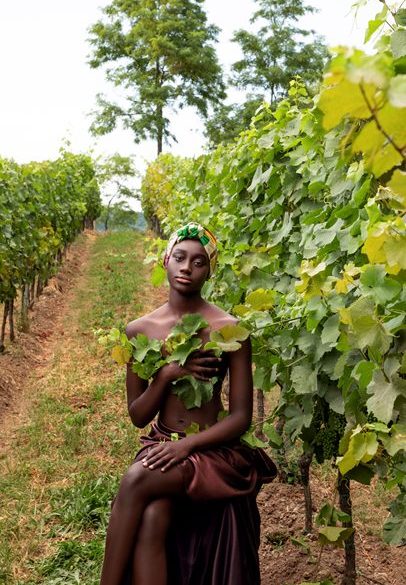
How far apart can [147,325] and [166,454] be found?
21.4 inches

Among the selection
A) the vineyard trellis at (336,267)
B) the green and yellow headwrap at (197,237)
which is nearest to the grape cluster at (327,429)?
the vineyard trellis at (336,267)

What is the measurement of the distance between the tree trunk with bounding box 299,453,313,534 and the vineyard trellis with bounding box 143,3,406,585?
0.01m

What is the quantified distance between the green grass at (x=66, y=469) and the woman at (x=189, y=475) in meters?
1.28

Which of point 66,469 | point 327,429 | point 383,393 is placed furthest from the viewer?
point 66,469

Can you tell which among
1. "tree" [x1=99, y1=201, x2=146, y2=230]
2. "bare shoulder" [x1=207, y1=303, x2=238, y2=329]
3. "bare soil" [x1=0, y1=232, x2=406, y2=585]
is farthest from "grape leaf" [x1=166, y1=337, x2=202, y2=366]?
"tree" [x1=99, y1=201, x2=146, y2=230]

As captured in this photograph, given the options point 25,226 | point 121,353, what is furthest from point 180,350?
point 25,226

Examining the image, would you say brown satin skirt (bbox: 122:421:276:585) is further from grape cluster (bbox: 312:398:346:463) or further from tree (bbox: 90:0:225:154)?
tree (bbox: 90:0:225:154)

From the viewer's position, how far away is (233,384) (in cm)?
254

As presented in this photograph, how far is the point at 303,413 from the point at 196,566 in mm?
737

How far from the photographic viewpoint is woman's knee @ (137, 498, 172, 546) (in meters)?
2.27

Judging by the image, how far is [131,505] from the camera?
225 cm

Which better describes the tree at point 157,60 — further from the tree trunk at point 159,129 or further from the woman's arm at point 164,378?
the woman's arm at point 164,378

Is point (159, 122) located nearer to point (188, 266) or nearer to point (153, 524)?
point (188, 266)

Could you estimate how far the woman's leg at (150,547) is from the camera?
227cm
